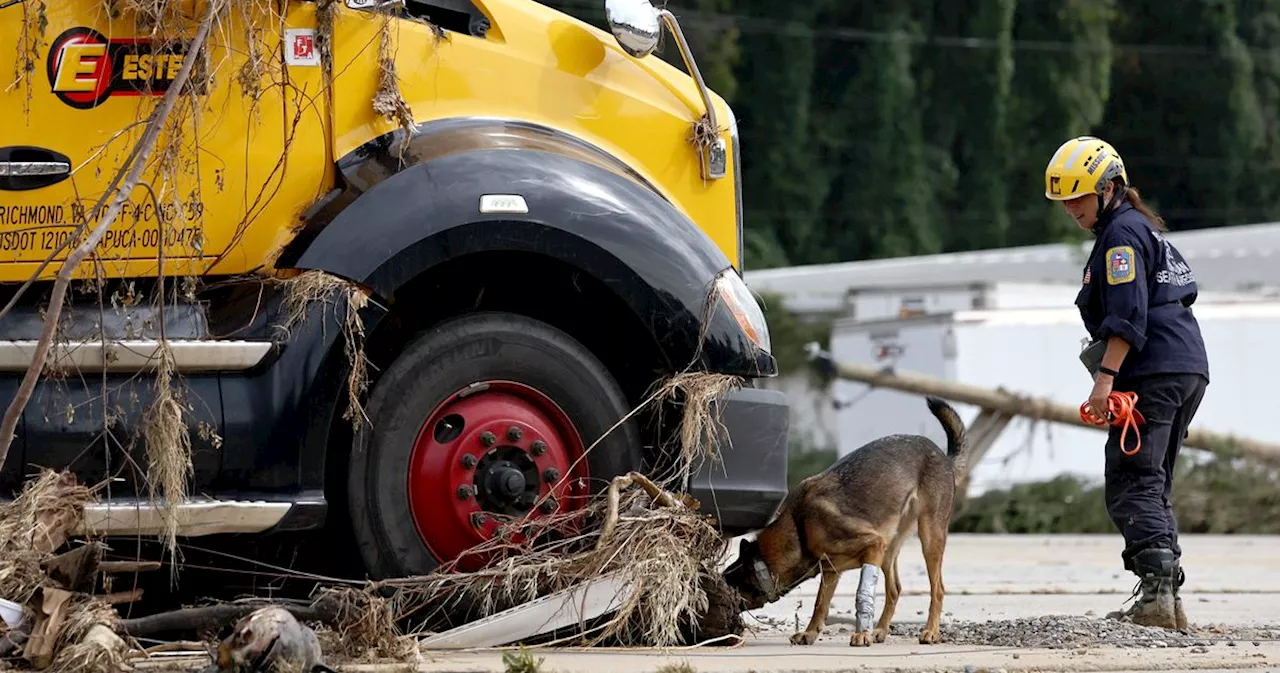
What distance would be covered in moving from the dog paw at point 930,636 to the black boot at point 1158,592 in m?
0.90

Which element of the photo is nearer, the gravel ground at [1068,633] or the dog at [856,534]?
the gravel ground at [1068,633]

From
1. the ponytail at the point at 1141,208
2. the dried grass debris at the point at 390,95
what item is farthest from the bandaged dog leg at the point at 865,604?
the dried grass debris at the point at 390,95

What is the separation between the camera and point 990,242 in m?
34.0

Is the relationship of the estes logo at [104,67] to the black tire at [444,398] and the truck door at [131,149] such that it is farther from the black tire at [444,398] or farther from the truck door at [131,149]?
the black tire at [444,398]

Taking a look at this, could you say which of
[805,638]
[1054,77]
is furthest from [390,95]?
[1054,77]

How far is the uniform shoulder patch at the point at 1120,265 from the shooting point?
7090mm

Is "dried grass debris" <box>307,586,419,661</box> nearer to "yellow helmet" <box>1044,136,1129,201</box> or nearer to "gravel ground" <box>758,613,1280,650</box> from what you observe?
"gravel ground" <box>758,613,1280,650</box>

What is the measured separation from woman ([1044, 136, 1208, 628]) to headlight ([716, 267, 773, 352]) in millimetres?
1515

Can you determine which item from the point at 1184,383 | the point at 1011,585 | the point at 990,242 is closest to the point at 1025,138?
the point at 990,242

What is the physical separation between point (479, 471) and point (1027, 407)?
10176 mm

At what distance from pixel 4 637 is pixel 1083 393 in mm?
12559

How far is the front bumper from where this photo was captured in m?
6.13

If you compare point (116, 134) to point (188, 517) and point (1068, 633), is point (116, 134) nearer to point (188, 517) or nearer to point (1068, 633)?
point (188, 517)

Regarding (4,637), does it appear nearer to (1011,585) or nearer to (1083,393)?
(1011,585)
